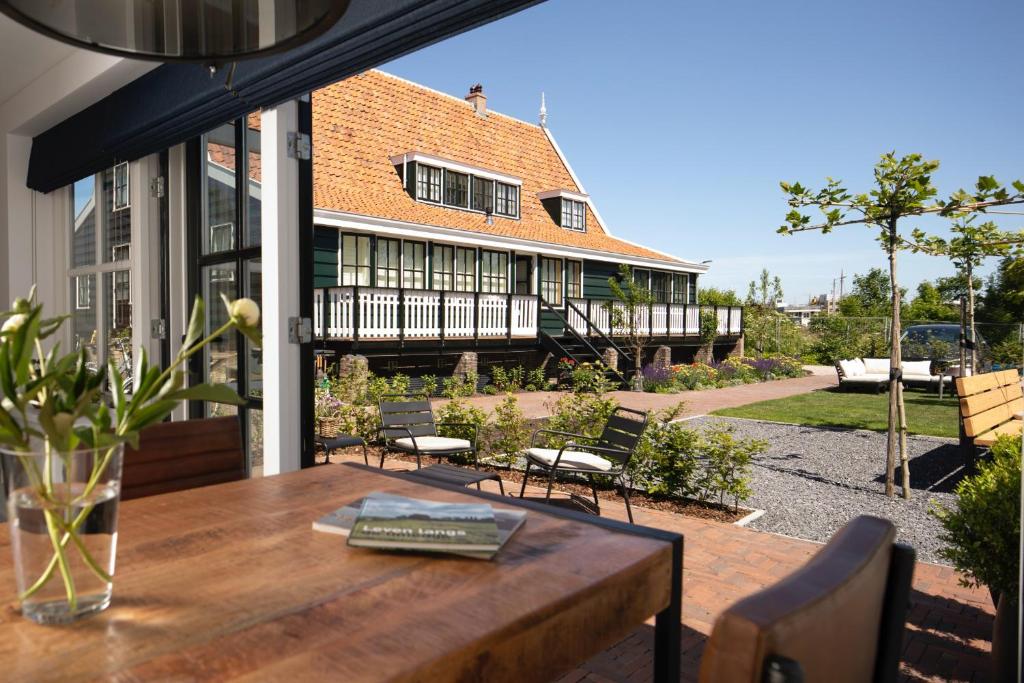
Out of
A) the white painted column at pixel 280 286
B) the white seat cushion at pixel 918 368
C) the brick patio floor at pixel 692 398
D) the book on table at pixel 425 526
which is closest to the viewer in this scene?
the book on table at pixel 425 526

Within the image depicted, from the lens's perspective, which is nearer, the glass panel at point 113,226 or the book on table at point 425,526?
the book on table at point 425,526

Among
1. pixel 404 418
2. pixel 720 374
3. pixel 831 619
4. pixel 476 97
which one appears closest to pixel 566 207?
pixel 476 97

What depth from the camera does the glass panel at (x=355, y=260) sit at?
1213 centimetres

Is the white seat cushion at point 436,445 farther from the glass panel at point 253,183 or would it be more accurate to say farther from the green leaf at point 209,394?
the green leaf at point 209,394

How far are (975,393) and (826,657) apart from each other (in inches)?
201

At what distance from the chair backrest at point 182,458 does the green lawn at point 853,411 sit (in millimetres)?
8555

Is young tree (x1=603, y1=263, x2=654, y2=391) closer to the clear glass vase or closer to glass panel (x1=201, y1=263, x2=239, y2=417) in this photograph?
glass panel (x1=201, y1=263, x2=239, y2=417)

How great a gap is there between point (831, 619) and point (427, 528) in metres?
0.83

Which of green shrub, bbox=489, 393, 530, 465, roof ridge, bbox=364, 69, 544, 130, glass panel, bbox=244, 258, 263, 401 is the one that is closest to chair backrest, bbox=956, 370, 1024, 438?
green shrub, bbox=489, 393, 530, 465

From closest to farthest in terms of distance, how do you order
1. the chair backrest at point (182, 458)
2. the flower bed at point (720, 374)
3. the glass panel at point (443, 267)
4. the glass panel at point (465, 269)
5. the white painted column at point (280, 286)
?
the chair backrest at point (182, 458)
the white painted column at point (280, 286)
the flower bed at point (720, 374)
the glass panel at point (443, 267)
the glass panel at point (465, 269)

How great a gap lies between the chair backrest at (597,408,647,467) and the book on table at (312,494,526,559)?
8.52ft

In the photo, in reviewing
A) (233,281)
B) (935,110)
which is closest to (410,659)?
(233,281)

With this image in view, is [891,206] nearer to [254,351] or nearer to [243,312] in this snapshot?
[254,351]

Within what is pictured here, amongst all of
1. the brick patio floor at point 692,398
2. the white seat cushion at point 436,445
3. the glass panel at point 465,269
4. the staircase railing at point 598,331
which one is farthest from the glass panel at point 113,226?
the staircase railing at point 598,331
